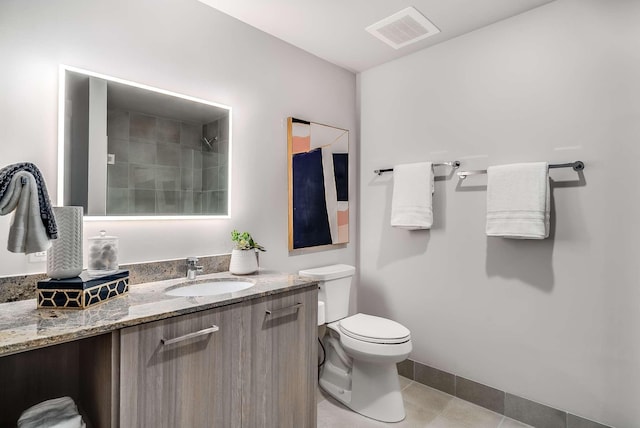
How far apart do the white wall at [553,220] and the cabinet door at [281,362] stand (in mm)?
1112

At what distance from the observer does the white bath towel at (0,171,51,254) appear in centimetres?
103

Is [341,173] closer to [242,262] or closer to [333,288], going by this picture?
[333,288]

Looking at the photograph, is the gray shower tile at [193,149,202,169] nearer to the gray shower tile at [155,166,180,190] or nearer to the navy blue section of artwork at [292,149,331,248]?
the gray shower tile at [155,166,180,190]

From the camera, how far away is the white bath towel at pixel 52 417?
3.30 ft

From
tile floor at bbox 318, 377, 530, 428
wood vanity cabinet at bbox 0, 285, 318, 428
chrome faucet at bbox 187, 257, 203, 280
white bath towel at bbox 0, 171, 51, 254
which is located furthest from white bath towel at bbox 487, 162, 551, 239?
white bath towel at bbox 0, 171, 51, 254

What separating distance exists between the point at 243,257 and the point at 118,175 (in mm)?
698

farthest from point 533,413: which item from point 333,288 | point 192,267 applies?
point 192,267

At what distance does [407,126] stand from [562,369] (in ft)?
5.76

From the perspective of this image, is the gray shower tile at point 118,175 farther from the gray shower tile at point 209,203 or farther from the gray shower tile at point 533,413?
the gray shower tile at point 533,413

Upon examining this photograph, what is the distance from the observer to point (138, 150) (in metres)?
1.61

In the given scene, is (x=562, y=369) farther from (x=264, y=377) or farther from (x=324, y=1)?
(x=324, y=1)

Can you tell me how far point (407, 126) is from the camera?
2500mm

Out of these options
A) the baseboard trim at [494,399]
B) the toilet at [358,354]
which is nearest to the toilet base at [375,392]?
the toilet at [358,354]

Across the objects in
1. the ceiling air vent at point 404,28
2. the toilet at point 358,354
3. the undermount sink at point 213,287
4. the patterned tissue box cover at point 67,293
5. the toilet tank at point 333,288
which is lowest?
the toilet at point 358,354
